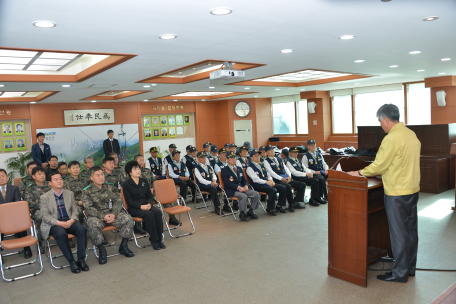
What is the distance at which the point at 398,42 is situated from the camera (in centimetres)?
512

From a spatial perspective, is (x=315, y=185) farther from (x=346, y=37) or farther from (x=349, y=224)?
(x=349, y=224)

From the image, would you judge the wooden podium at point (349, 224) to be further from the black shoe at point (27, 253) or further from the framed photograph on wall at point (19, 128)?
the framed photograph on wall at point (19, 128)

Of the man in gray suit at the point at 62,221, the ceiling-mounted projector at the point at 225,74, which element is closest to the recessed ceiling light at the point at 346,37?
the ceiling-mounted projector at the point at 225,74

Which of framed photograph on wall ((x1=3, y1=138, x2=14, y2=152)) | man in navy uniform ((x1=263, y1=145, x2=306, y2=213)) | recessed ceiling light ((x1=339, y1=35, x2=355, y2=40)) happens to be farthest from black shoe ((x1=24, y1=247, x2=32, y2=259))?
framed photograph on wall ((x1=3, y1=138, x2=14, y2=152))

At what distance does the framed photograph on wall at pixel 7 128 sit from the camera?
10.9 metres

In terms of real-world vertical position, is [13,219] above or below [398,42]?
below

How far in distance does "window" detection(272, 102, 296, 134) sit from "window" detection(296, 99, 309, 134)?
29cm

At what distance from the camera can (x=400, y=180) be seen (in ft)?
11.4

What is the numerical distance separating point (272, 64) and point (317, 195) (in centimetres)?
305

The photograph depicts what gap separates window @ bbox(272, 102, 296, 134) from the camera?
15211mm

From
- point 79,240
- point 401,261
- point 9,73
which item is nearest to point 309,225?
point 401,261

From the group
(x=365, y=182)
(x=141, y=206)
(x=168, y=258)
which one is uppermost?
(x=365, y=182)

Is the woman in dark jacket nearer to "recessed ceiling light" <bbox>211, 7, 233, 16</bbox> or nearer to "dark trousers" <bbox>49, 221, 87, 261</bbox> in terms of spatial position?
"dark trousers" <bbox>49, 221, 87, 261</bbox>

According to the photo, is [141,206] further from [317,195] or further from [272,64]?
[317,195]
